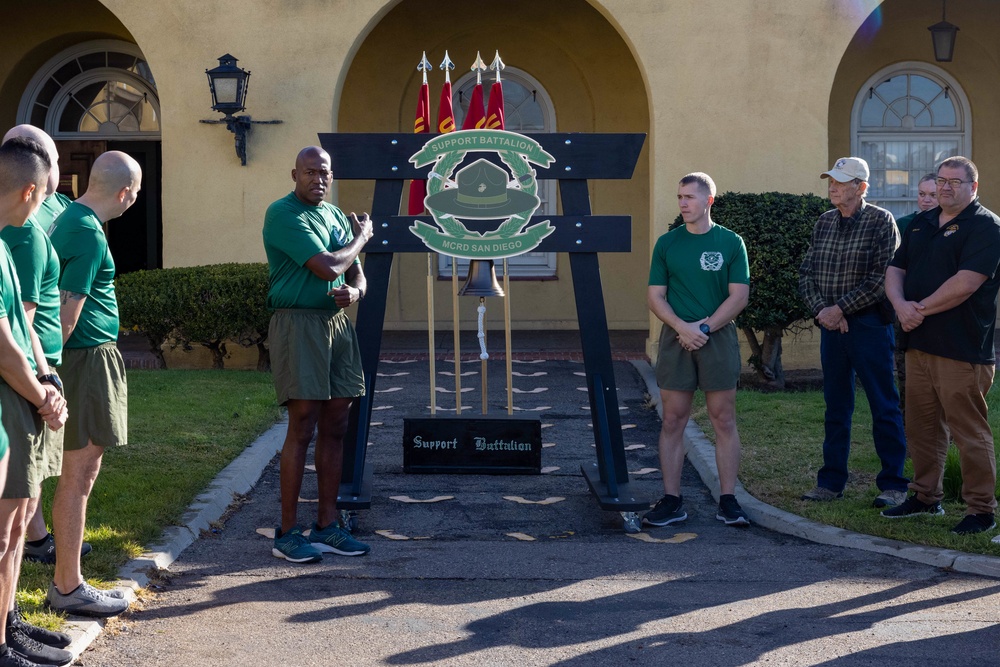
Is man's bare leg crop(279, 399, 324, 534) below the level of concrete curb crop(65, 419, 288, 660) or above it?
above

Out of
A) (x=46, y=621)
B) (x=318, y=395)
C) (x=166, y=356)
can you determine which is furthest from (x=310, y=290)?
(x=166, y=356)

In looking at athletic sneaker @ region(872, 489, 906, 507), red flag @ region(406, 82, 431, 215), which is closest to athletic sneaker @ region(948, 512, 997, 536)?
athletic sneaker @ region(872, 489, 906, 507)

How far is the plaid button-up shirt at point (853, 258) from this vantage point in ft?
21.4

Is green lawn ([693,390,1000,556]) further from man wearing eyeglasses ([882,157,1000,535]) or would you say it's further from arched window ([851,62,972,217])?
arched window ([851,62,972,217])

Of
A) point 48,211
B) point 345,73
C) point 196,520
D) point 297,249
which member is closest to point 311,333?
point 297,249

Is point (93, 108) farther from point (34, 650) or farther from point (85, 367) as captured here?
point (34, 650)

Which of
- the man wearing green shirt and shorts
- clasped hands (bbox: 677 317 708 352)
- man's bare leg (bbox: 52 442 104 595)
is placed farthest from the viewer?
clasped hands (bbox: 677 317 708 352)

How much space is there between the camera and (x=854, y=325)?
6594 millimetres

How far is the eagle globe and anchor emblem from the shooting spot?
6504 mm

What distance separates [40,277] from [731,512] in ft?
13.3

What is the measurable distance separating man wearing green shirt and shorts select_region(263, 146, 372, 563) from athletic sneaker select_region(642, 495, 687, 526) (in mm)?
1685

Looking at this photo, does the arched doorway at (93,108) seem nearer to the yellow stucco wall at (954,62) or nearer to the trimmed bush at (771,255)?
the trimmed bush at (771,255)

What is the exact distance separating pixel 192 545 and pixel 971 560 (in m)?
3.97

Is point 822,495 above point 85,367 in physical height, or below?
below
